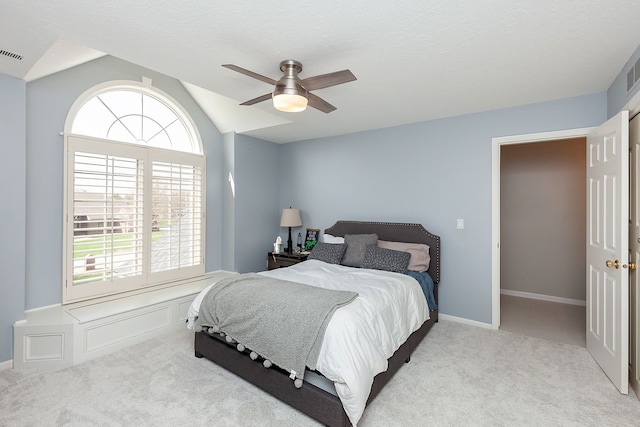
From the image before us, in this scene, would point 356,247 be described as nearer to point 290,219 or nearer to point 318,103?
point 290,219

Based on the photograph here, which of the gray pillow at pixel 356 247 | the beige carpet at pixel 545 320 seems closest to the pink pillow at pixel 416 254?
the gray pillow at pixel 356 247

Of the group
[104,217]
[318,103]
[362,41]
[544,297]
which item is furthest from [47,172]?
[544,297]

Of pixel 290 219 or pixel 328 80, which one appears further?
pixel 290 219

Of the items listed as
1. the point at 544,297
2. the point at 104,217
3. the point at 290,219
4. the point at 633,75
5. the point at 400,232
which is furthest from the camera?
the point at 290,219

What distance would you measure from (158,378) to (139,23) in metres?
2.63

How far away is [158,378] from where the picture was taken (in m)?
2.45

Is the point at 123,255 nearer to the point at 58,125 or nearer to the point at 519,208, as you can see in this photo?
the point at 58,125

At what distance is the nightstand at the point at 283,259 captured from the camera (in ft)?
14.8

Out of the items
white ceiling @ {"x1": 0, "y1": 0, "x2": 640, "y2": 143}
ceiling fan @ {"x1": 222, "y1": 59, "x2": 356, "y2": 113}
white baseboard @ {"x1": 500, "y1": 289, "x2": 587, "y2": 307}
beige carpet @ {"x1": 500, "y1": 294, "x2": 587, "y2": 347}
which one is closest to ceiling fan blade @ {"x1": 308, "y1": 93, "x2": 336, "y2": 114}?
ceiling fan @ {"x1": 222, "y1": 59, "x2": 356, "y2": 113}

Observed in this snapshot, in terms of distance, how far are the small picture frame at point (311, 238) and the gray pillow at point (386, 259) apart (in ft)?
4.63

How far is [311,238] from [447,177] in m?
2.31

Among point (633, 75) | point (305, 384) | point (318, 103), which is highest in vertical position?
point (633, 75)

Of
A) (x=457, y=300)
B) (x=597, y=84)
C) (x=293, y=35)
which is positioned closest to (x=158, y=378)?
(x=293, y=35)

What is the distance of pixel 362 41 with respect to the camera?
2.05 metres
